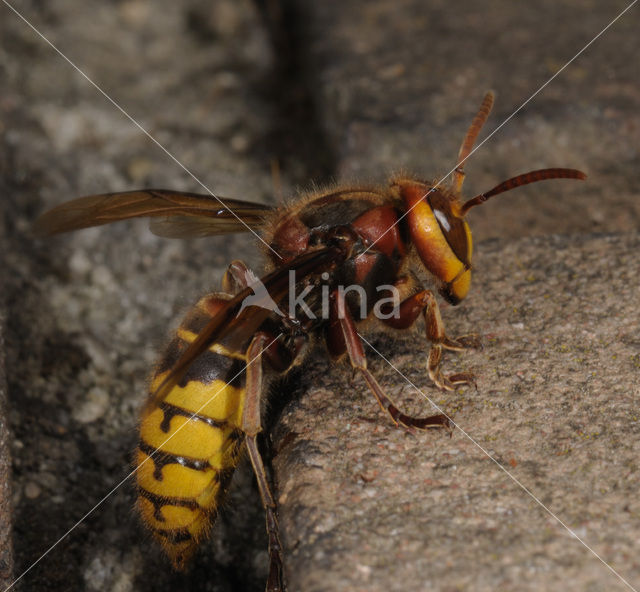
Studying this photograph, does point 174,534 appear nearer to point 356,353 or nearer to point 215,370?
point 215,370

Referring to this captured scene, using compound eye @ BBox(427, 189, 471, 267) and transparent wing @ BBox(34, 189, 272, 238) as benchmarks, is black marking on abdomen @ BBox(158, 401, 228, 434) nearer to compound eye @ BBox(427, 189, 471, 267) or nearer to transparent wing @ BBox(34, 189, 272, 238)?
transparent wing @ BBox(34, 189, 272, 238)

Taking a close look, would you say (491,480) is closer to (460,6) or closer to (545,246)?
(545,246)

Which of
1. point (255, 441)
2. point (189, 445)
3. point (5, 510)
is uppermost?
point (5, 510)

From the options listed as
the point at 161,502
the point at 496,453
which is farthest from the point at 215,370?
the point at 496,453

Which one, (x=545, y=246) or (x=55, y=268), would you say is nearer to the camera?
(x=545, y=246)

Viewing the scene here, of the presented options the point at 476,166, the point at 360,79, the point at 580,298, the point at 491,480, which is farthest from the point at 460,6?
the point at 491,480

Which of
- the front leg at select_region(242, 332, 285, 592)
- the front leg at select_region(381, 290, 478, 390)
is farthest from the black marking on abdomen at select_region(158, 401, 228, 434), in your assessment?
the front leg at select_region(381, 290, 478, 390)
